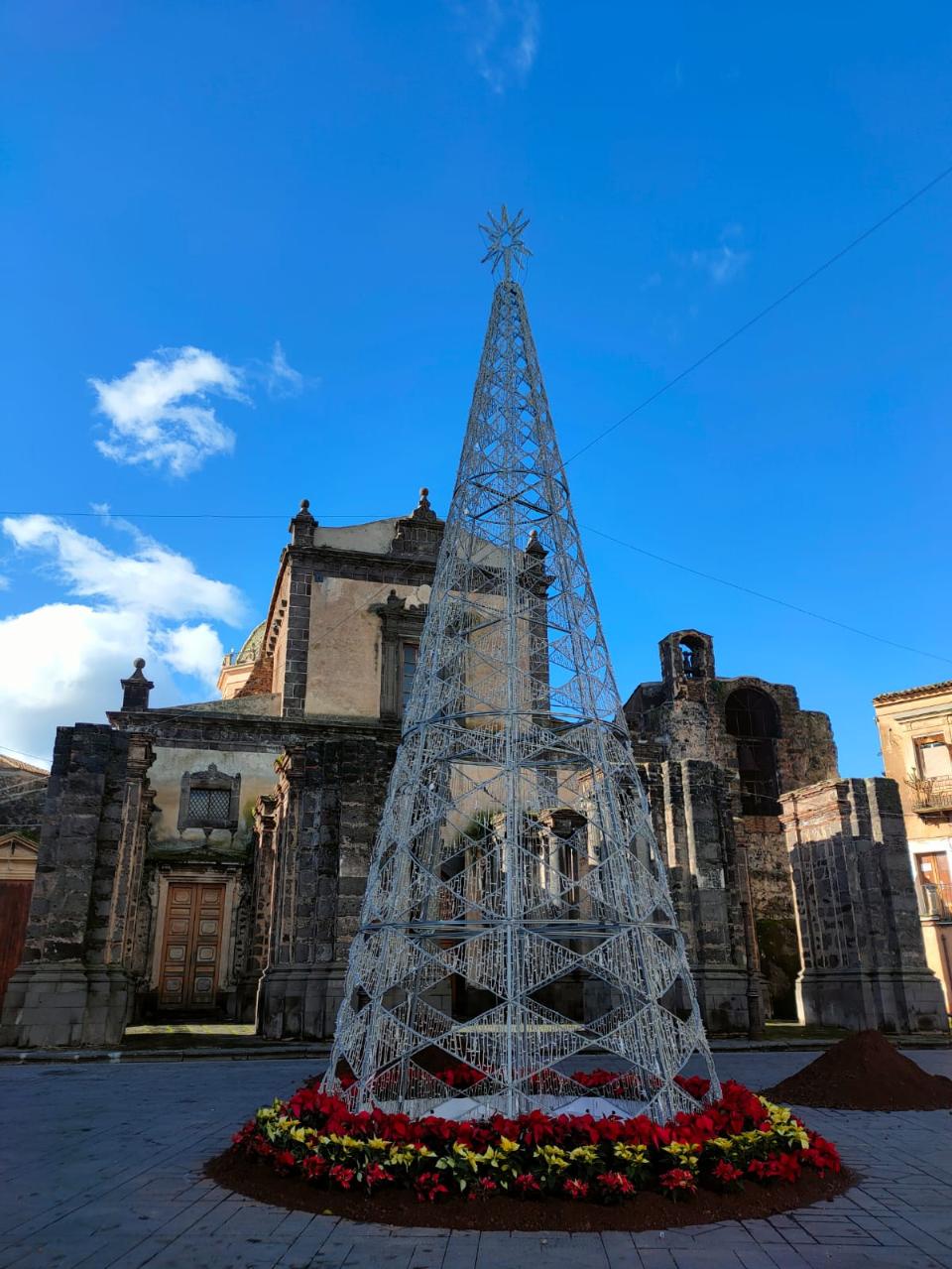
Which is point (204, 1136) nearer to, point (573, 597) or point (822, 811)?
point (573, 597)

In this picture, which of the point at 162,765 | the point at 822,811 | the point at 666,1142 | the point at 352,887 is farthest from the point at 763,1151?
the point at 162,765

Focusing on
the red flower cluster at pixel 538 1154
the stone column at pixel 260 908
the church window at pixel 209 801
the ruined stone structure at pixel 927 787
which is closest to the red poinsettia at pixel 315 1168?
the red flower cluster at pixel 538 1154

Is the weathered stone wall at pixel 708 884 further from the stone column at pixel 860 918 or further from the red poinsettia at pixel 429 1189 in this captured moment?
the red poinsettia at pixel 429 1189

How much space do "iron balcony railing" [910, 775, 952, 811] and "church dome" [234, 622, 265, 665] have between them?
81.4 ft

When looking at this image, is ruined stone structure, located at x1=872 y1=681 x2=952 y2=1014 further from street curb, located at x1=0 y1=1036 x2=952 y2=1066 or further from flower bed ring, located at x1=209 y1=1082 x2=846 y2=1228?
flower bed ring, located at x1=209 y1=1082 x2=846 y2=1228

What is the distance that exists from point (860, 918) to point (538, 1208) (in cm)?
1676

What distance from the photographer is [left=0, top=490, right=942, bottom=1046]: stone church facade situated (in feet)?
51.1

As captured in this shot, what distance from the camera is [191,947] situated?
77.7 feet

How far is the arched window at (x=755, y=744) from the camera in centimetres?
3472

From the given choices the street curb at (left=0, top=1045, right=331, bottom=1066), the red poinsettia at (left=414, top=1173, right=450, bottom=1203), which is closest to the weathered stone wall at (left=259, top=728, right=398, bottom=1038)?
the street curb at (left=0, top=1045, right=331, bottom=1066)

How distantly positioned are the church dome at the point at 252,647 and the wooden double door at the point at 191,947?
15603 millimetres

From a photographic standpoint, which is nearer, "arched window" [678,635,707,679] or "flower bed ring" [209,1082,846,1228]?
"flower bed ring" [209,1082,846,1228]

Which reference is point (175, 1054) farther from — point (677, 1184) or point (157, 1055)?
point (677, 1184)

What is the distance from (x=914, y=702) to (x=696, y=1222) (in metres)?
28.3
